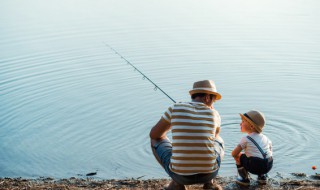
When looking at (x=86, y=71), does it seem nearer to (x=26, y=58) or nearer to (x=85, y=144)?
(x=26, y=58)

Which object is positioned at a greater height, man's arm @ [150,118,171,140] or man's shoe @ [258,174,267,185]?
man's arm @ [150,118,171,140]

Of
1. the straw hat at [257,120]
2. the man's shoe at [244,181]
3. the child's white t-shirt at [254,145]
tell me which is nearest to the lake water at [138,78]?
the man's shoe at [244,181]

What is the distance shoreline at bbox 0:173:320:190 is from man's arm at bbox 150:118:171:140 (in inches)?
27.7

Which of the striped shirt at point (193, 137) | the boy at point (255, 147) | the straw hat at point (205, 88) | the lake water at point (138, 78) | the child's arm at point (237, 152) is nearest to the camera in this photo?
the striped shirt at point (193, 137)

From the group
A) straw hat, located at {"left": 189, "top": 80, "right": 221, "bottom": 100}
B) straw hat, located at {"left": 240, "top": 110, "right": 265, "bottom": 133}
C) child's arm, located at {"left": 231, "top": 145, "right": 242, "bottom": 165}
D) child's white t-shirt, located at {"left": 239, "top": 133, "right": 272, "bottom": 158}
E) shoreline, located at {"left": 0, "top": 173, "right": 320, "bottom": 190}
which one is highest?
straw hat, located at {"left": 189, "top": 80, "right": 221, "bottom": 100}

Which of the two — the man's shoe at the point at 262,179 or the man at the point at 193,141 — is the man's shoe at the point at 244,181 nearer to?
the man's shoe at the point at 262,179

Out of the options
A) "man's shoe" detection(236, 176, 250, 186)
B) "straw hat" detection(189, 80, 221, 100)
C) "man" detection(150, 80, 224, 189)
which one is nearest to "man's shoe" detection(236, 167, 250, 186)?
"man's shoe" detection(236, 176, 250, 186)

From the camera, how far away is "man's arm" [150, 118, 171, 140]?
4.26 metres

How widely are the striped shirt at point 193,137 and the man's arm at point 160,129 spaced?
175mm

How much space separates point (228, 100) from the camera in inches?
329

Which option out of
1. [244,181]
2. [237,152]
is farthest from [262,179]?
[237,152]

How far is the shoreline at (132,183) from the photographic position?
203 inches

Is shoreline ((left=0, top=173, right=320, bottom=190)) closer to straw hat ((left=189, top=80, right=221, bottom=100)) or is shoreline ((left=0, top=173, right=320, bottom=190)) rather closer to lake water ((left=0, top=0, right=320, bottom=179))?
lake water ((left=0, top=0, right=320, bottom=179))

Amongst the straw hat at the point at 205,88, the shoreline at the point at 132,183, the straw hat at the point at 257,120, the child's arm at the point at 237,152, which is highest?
the straw hat at the point at 205,88
